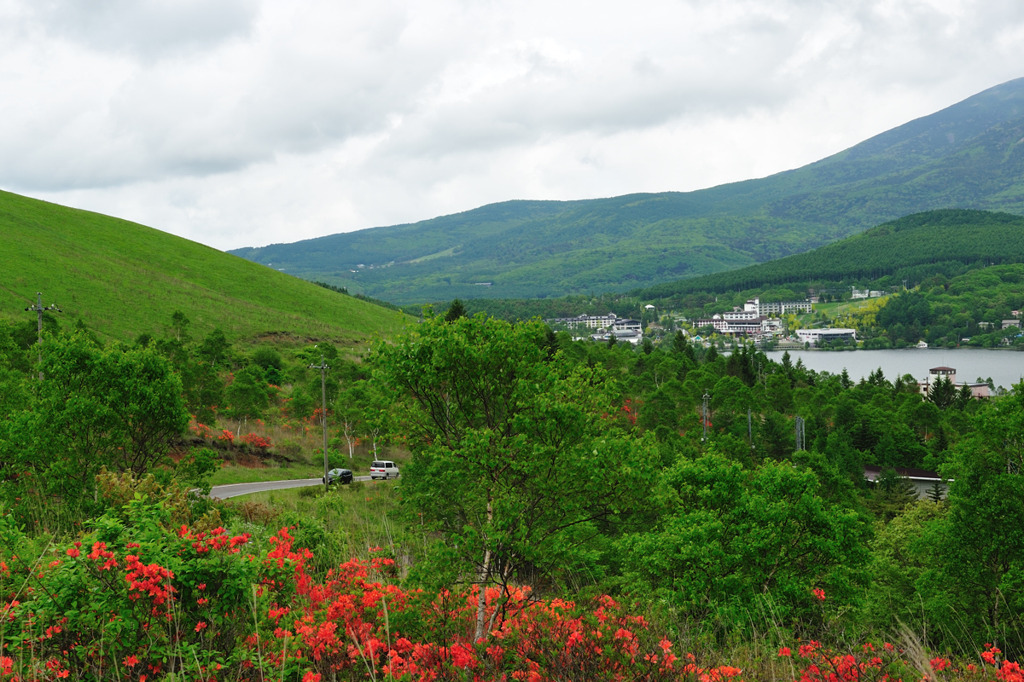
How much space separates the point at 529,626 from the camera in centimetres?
728

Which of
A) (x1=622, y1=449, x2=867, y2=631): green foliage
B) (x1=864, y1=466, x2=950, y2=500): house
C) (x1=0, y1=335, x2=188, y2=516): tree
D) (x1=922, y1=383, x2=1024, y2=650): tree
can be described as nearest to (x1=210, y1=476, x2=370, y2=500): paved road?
(x1=0, y1=335, x2=188, y2=516): tree


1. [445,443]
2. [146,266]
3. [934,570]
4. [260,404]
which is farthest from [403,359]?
[146,266]

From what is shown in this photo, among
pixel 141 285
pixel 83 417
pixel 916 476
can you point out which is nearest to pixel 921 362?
pixel 916 476

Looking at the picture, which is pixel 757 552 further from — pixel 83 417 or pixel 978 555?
pixel 83 417

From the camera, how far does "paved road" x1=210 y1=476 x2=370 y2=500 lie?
3338cm

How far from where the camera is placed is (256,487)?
36.5m

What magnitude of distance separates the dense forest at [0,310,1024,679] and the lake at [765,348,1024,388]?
363 ft

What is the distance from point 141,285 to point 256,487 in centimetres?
6225

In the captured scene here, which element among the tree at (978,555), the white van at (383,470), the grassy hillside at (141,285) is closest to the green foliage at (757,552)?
the tree at (978,555)

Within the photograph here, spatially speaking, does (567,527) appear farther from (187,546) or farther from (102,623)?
(102,623)

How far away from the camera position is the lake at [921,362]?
136125 mm

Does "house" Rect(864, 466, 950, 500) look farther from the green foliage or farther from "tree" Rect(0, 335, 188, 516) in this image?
"tree" Rect(0, 335, 188, 516)

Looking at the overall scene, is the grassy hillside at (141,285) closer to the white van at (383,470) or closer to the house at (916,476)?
the white van at (383,470)

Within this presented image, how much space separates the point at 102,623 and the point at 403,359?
6.42 meters
